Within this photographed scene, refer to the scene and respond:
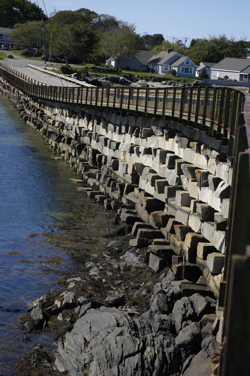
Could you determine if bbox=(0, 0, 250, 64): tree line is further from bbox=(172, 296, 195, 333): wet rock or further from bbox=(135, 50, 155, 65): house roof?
bbox=(172, 296, 195, 333): wet rock

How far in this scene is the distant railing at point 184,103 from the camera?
1419 centimetres

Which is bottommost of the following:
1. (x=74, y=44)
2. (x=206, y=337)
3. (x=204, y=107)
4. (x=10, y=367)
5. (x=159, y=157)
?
(x=10, y=367)

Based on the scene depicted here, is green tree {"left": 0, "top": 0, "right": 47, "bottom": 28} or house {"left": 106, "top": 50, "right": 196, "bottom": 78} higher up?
green tree {"left": 0, "top": 0, "right": 47, "bottom": 28}

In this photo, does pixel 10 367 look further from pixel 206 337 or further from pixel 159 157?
pixel 159 157

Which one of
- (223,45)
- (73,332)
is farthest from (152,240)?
(223,45)

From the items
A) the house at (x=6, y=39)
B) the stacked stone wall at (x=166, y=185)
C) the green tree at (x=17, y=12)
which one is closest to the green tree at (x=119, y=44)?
the house at (x=6, y=39)

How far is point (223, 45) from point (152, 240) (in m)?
118

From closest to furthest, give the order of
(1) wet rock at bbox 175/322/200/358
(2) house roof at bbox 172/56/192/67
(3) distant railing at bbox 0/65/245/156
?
1. (1) wet rock at bbox 175/322/200/358
2. (3) distant railing at bbox 0/65/245/156
3. (2) house roof at bbox 172/56/192/67

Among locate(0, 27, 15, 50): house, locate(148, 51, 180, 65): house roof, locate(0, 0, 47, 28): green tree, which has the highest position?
locate(0, 0, 47, 28): green tree

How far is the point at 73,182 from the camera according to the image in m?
30.3

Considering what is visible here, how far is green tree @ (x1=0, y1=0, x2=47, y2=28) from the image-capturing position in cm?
16009

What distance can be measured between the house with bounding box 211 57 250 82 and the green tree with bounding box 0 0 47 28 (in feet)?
232

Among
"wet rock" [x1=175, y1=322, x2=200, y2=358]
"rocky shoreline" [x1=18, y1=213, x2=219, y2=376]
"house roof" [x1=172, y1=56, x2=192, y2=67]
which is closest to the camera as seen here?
"rocky shoreline" [x1=18, y1=213, x2=219, y2=376]

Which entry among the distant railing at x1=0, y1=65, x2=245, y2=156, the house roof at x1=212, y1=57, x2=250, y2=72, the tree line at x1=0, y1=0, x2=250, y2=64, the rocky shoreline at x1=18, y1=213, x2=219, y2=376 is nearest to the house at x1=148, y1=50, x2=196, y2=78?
the tree line at x1=0, y1=0, x2=250, y2=64
